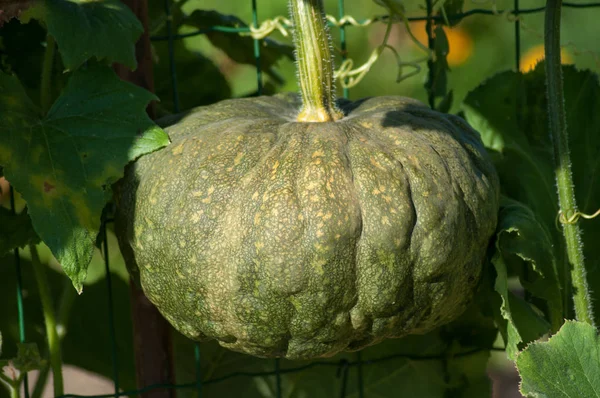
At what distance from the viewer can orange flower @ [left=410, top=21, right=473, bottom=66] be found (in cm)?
494

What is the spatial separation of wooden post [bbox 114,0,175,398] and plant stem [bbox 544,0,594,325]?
3.18 ft

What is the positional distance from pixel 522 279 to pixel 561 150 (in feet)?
1.21

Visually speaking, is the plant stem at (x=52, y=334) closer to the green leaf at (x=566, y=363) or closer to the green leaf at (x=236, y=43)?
the green leaf at (x=236, y=43)

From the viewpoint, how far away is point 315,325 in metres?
1.80

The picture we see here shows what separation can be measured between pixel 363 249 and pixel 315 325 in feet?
0.63

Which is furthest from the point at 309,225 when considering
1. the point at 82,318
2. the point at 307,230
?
the point at 82,318

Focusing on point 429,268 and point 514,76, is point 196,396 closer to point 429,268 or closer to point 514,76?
point 429,268

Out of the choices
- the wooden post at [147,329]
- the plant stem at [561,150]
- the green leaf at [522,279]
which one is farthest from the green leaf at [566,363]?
the wooden post at [147,329]

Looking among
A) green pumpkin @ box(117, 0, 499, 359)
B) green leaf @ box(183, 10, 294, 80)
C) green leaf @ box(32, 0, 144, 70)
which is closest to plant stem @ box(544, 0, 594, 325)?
green pumpkin @ box(117, 0, 499, 359)

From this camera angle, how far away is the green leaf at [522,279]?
6.29 ft

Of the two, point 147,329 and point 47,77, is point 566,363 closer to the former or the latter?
point 147,329

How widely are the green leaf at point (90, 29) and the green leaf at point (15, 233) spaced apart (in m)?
0.45

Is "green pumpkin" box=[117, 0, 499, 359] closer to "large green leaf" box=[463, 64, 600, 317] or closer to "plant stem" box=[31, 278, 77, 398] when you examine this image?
"large green leaf" box=[463, 64, 600, 317]

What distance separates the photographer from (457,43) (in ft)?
16.4
